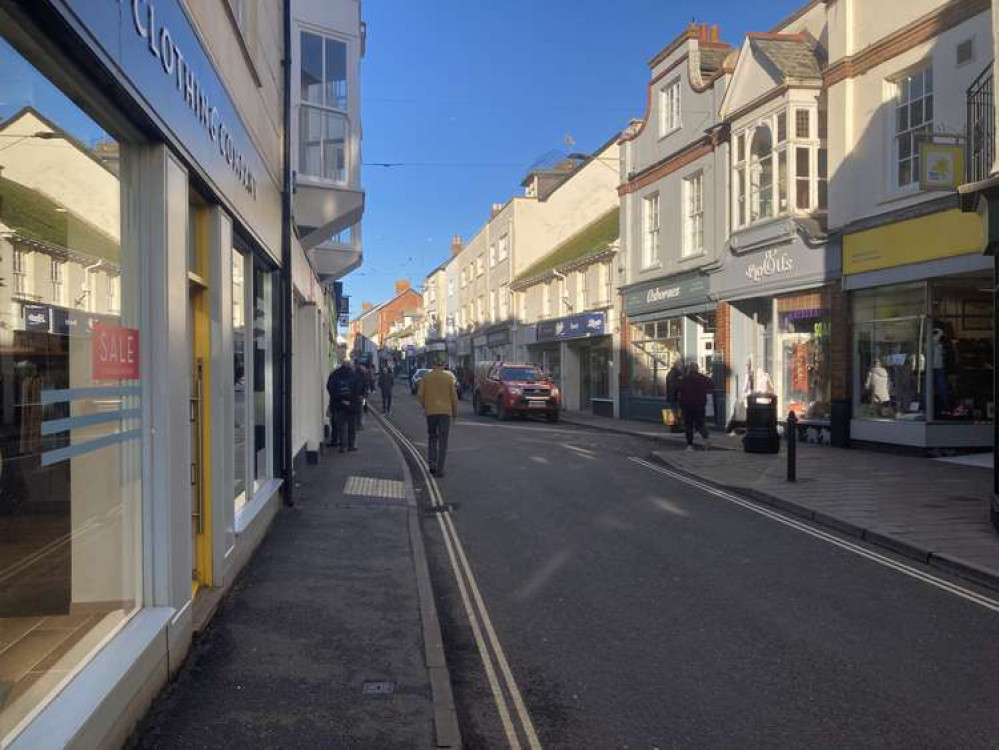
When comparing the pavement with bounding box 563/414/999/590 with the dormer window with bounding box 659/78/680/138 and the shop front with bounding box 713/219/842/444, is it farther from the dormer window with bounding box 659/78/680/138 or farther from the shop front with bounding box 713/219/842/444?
the dormer window with bounding box 659/78/680/138

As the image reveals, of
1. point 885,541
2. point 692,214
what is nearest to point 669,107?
point 692,214

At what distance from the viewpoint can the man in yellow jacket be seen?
492 inches

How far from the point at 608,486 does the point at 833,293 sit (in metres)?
7.63

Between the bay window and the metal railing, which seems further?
the bay window

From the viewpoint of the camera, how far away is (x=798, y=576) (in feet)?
23.0

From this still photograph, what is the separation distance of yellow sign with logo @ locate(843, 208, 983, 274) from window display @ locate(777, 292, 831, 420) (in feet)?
5.02

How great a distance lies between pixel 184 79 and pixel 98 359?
74.4 inches

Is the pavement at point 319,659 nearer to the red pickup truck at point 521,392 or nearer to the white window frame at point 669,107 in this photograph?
the red pickup truck at point 521,392

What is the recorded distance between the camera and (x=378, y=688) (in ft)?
14.3

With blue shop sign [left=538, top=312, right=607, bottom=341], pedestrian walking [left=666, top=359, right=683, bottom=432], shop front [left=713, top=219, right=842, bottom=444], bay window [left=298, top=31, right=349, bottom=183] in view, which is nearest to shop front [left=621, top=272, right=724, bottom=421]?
shop front [left=713, top=219, right=842, bottom=444]

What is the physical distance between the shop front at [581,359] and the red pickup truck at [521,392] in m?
2.60

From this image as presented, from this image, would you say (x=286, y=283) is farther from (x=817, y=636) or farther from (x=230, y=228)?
(x=817, y=636)

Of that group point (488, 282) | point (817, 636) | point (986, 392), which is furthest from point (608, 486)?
point (488, 282)

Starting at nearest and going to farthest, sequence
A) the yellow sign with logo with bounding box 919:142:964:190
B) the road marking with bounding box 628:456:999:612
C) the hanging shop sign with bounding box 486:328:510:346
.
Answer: the road marking with bounding box 628:456:999:612 → the yellow sign with logo with bounding box 919:142:964:190 → the hanging shop sign with bounding box 486:328:510:346
